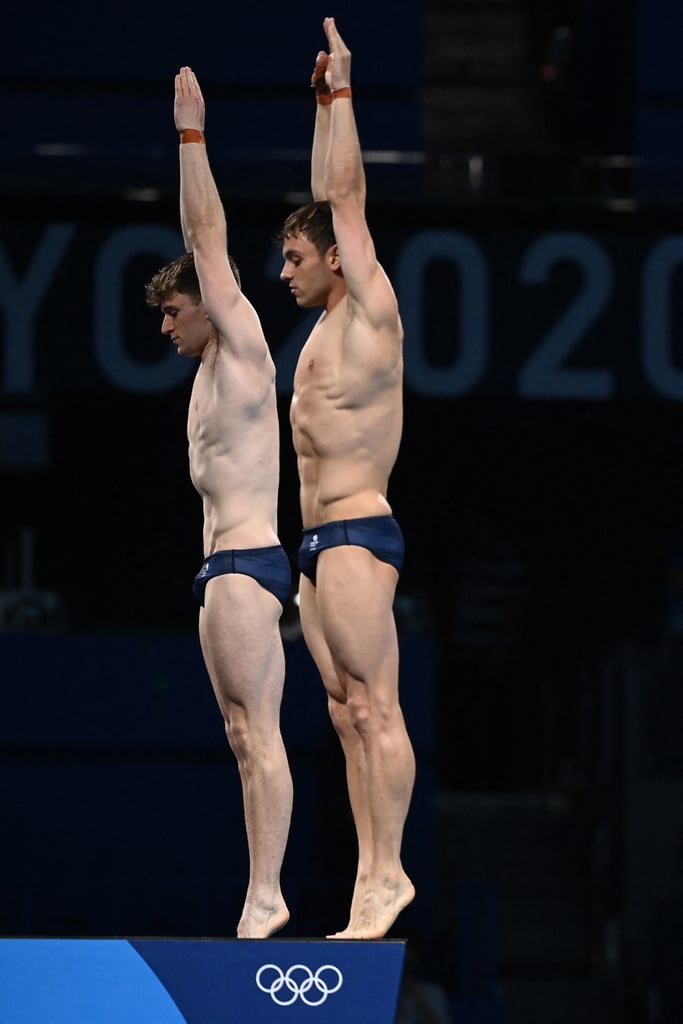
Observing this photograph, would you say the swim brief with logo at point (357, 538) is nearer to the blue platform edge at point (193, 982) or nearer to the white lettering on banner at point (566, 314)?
the blue platform edge at point (193, 982)

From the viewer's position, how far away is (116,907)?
33.0 ft

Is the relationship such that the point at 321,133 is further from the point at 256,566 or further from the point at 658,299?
the point at 658,299

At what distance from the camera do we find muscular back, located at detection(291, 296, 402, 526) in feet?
20.4

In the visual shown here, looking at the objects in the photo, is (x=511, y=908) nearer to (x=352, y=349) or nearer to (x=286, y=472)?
(x=286, y=472)

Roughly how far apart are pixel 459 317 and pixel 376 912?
5238mm

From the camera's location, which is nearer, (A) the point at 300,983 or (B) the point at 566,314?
(A) the point at 300,983

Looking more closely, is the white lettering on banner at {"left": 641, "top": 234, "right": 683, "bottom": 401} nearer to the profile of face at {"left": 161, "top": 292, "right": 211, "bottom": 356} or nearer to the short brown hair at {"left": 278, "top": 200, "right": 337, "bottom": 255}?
the short brown hair at {"left": 278, "top": 200, "right": 337, "bottom": 255}

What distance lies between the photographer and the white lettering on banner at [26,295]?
1057cm

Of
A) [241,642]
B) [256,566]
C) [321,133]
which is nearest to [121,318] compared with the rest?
[321,133]

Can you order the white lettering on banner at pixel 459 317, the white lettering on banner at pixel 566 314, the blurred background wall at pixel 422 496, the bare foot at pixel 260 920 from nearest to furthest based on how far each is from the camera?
the bare foot at pixel 260 920 → the blurred background wall at pixel 422 496 → the white lettering on banner at pixel 459 317 → the white lettering on banner at pixel 566 314

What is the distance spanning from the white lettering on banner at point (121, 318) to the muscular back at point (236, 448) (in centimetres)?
434

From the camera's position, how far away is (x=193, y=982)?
5.76 meters

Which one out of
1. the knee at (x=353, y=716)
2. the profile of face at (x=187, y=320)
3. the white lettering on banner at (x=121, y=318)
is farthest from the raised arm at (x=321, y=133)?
the white lettering on banner at (x=121, y=318)

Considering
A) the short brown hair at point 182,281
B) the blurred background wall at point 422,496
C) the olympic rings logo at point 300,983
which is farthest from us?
the blurred background wall at point 422,496
